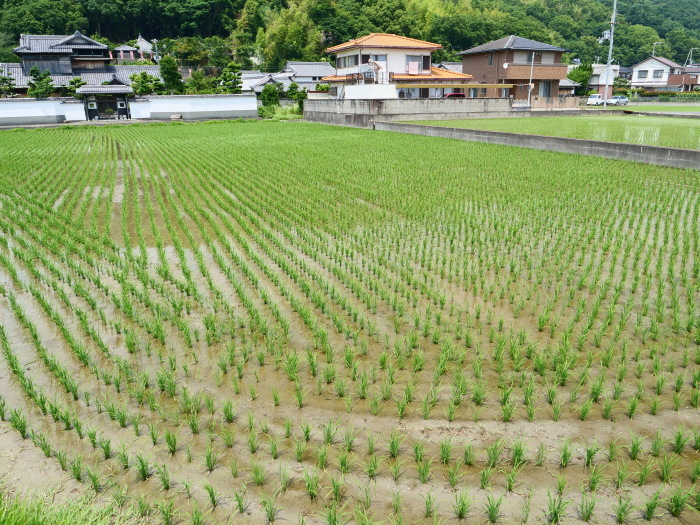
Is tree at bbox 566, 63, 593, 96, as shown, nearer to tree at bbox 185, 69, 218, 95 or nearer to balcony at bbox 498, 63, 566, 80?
balcony at bbox 498, 63, 566, 80

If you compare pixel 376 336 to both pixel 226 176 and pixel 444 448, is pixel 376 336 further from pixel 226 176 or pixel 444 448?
pixel 226 176

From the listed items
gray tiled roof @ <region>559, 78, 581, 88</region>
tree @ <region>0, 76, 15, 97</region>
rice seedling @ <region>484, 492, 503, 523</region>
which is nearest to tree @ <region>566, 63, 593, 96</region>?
gray tiled roof @ <region>559, 78, 581, 88</region>

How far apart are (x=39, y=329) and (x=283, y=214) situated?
496 cm

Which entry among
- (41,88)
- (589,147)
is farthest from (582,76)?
(41,88)

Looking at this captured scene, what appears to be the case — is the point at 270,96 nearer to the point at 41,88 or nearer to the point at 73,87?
the point at 73,87

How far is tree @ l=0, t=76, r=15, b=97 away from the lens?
38119 mm

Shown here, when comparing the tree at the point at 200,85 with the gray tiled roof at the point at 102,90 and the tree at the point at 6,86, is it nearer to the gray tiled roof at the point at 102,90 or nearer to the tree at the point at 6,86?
the gray tiled roof at the point at 102,90

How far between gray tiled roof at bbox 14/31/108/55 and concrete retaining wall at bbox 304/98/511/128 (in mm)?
24132

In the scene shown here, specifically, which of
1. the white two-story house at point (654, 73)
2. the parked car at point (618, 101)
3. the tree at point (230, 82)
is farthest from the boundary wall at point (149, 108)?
the white two-story house at point (654, 73)

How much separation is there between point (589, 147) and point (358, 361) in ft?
45.6

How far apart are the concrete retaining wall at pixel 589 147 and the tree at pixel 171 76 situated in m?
24.7

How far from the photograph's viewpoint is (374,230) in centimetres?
841

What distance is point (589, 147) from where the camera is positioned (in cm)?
1566

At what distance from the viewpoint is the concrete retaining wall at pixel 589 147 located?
13.3m
